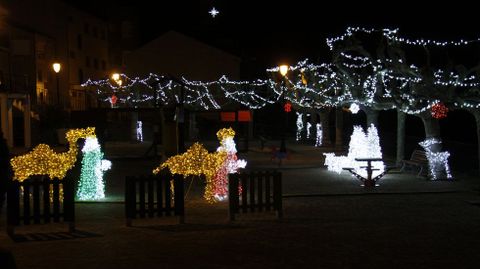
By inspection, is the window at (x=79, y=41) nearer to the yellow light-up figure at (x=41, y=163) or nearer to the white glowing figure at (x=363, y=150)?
the white glowing figure at (x=363, y=150)

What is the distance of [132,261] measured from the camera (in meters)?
8.60

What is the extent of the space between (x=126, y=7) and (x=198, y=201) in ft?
169

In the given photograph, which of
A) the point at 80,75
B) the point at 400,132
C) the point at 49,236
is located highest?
the point at 80,75

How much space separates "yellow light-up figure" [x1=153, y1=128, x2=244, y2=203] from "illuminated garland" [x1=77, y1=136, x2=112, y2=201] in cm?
176

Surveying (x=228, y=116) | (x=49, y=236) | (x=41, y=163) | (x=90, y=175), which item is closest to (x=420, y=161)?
(x=90, y=175)

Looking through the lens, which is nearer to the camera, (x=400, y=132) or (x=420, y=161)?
(x=420, y=161)

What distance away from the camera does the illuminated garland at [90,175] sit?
15109 mm

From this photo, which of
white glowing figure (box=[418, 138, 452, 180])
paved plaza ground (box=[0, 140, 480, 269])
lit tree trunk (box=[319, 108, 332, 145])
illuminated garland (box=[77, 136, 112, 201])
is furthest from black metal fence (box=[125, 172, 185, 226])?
lit tree trunk (box=[319, 108, 332, 145])

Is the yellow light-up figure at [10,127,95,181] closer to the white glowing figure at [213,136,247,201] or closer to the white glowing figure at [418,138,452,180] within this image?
the white glowing figure at [213,136,247,201]

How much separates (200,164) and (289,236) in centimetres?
→ 442

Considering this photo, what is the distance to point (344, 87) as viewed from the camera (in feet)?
98.7

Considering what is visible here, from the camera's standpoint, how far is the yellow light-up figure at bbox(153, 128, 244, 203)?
1409cm

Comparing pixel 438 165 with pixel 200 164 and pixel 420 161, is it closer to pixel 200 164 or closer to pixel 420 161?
pixel 420 161

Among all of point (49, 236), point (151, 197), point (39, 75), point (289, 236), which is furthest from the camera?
point (39, 75)
